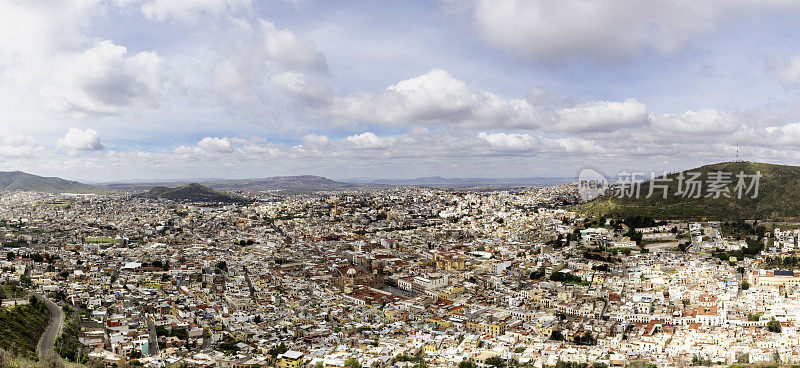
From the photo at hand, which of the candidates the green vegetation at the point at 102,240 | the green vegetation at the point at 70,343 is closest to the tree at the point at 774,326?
the green vegetation at the point at 70,343

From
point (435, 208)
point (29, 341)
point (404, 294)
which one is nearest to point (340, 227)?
point (435, 208)

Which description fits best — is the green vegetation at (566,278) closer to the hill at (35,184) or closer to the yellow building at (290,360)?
the yellow building at (290,360)

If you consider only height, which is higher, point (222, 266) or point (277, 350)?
point (222, 266)

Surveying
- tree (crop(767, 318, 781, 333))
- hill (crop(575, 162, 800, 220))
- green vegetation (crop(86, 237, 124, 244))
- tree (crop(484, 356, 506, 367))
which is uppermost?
hill (crop(575, 162, 800, 220))

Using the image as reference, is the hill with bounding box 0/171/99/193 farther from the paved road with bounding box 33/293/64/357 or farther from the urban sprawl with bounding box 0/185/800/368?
the paved road with bounding box 33/293/64/357

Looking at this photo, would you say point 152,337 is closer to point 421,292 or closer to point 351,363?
point 351,363

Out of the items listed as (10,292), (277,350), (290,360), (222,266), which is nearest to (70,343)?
(277,350)

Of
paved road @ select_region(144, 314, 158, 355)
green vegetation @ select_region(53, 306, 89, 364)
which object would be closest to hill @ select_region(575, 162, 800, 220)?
paved road @ select_region(144, 314, 158, 355)
